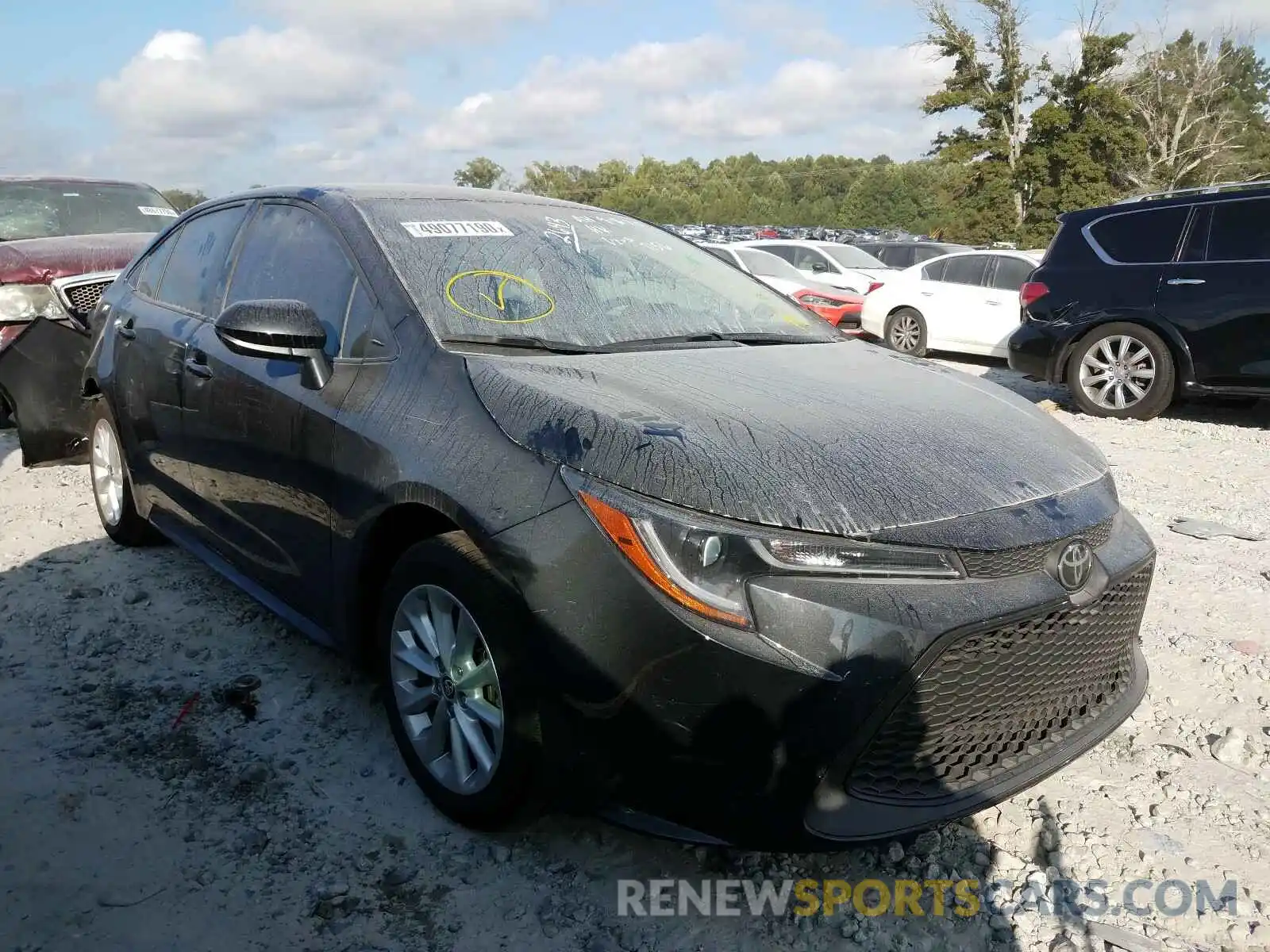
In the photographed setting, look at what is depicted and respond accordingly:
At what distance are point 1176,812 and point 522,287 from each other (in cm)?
236

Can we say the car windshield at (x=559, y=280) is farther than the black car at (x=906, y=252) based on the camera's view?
No

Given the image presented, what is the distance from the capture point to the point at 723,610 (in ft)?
6.33

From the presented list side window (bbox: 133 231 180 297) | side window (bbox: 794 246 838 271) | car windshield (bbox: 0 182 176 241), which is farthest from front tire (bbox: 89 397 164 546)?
side window (bbox: 794 246 838 271)

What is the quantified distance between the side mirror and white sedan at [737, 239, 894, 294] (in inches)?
486

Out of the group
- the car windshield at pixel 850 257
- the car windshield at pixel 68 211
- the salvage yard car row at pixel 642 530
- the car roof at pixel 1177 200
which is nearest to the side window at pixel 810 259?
the car windshield at pixel 850 257

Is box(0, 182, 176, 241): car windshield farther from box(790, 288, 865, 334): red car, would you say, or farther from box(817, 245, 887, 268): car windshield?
box(817, 245, 887, 268): car windshield

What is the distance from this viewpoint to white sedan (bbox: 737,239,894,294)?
14.9 m

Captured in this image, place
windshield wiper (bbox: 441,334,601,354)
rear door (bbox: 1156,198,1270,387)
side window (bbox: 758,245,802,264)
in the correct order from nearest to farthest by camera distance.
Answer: windshield wiper (bbox: 441,334,601,354)
rear door (bbox: 1156,198,1270,387)
side window (bbox: 758,245,802,264)

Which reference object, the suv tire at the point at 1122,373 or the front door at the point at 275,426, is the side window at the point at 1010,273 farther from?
the front door at the point at 275,426

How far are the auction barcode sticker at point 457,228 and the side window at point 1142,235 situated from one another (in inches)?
245

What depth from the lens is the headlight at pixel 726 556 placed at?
1941mm

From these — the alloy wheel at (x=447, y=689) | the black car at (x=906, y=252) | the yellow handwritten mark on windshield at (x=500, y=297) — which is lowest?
the alloy wheel at (x=447, y=689)

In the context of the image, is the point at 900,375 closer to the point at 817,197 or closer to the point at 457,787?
the point at 457,787

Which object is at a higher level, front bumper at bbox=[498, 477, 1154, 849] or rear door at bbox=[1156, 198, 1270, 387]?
rear door at bbox=[1156, 198, 1270, 387]
